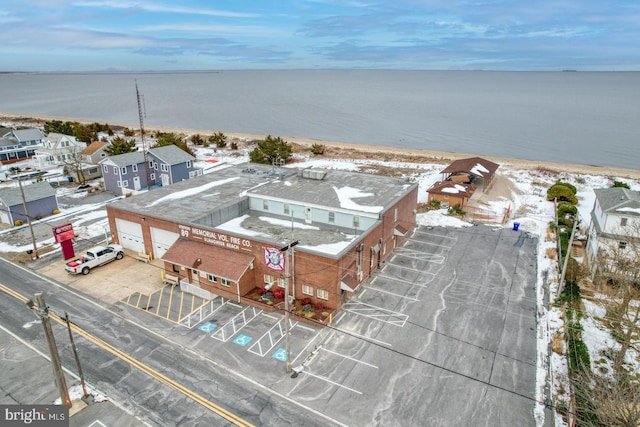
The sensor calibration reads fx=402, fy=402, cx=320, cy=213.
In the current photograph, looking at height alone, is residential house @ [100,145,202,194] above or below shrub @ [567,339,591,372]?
above

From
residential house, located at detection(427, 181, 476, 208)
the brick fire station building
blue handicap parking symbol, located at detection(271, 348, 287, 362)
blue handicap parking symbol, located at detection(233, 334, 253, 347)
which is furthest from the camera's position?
residential house, located at detection(427, 181, 476, 208)

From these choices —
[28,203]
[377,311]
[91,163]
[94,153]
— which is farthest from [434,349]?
[94,153]

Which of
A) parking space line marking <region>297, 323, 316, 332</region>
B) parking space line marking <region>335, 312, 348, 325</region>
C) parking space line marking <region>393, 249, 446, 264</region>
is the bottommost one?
parking space line marking <region>297, 323, 316, 332</region>

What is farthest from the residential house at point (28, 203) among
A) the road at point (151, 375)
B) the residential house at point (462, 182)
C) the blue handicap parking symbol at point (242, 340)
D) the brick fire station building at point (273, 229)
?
the residential house at point (462, 182)

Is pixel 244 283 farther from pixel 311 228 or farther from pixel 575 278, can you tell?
pixel 575 278

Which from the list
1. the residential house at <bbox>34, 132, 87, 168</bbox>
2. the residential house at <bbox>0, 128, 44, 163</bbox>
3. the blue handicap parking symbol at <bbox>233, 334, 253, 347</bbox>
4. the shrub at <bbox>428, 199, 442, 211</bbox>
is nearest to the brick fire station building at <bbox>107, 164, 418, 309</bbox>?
the blue handicap parking symbol at <bbox>233, 334, 253, 347</bbox>

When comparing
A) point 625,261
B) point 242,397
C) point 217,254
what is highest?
point 625,261

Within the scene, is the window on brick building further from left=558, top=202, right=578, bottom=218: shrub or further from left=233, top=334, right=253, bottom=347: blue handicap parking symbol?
left=558, top=202, right=578, bottom=218: shrub

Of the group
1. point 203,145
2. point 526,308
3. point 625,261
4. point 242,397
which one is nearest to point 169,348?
point 242,397
